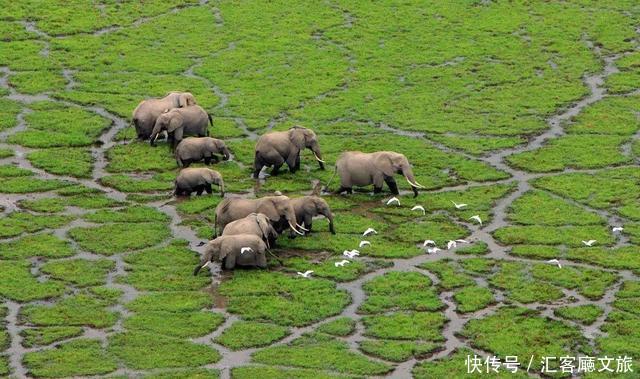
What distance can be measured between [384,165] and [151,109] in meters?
7.77

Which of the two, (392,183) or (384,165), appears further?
(392,183)

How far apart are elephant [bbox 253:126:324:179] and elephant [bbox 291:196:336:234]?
15.1ft

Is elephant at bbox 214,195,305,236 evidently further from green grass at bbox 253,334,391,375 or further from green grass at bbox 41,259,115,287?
green grass at bbox 253,334,391,375

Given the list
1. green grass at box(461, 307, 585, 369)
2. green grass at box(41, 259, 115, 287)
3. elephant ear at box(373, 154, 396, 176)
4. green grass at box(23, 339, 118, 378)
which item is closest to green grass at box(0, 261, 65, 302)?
green grass at box(41, 259, 115, 287)

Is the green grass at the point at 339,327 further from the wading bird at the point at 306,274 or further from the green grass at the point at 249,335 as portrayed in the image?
the wading bird at the point at 306,274

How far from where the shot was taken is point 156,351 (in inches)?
1214

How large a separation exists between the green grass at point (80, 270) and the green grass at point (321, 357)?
5.20 m

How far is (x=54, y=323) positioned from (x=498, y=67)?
24.7 metres

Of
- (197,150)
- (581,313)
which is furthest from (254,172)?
(581,313)

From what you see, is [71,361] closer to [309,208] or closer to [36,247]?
[36,247]

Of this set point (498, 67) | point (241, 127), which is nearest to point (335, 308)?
point (241, 127)

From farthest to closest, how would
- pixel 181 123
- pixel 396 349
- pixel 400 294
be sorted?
pixel 181 123, pixel 400 294, pixel 396 349

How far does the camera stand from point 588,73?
5300 cm

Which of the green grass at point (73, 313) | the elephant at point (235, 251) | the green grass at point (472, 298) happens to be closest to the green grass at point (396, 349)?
the green grass at point (472, 298)
